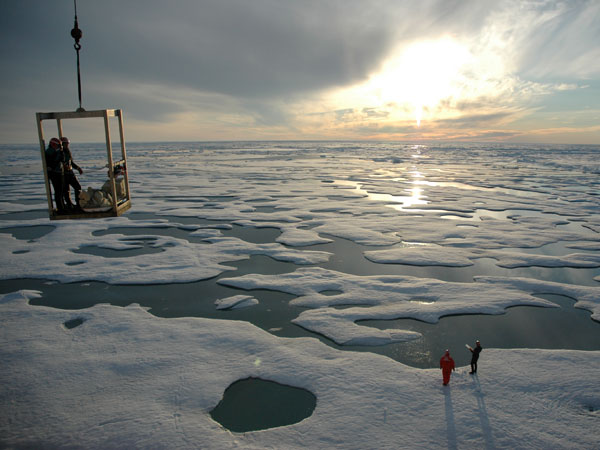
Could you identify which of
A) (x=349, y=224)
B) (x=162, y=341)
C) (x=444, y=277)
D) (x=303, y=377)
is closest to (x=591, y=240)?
(x=444, y=277)

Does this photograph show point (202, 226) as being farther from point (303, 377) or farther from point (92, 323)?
point (303, 377)

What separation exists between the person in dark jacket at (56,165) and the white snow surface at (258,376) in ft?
7.49

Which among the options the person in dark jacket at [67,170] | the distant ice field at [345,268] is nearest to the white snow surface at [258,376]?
the distant ice field at [345,268]

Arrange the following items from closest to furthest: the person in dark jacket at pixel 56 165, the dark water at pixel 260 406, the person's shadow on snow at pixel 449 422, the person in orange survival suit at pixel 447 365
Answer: the person's shadow on snow at pixel 449 422, the dark water at pixel 260 406, the person in orange survival suit at pixel 447 365, the person in dark jacket at pixel 56 165

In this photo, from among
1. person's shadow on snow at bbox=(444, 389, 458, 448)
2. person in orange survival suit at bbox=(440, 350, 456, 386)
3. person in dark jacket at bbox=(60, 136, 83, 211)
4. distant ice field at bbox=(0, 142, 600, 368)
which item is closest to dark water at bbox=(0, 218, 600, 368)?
distant ice field at bbox=(0, 142, 600, 368)

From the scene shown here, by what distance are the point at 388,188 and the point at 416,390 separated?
18.7m

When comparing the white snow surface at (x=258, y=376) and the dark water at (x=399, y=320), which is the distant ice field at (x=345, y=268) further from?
the white snow surface at (x=258, y=376)

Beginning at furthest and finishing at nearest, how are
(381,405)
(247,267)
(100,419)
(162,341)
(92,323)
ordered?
(247,267) → (92,323) → (162,341) → (381,405) → (100,419)

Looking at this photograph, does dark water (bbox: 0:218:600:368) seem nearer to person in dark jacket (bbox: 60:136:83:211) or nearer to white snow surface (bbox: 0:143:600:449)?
white snow surface (bbox: 0:143:600:449)

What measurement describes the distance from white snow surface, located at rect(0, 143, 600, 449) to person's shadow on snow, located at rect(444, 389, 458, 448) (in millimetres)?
23

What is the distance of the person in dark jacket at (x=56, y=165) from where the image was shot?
5707mm

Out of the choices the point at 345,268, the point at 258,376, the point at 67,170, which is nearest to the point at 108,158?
the point at 67,170

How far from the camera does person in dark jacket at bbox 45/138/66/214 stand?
18.7 ft

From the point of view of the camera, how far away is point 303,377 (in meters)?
4.62
